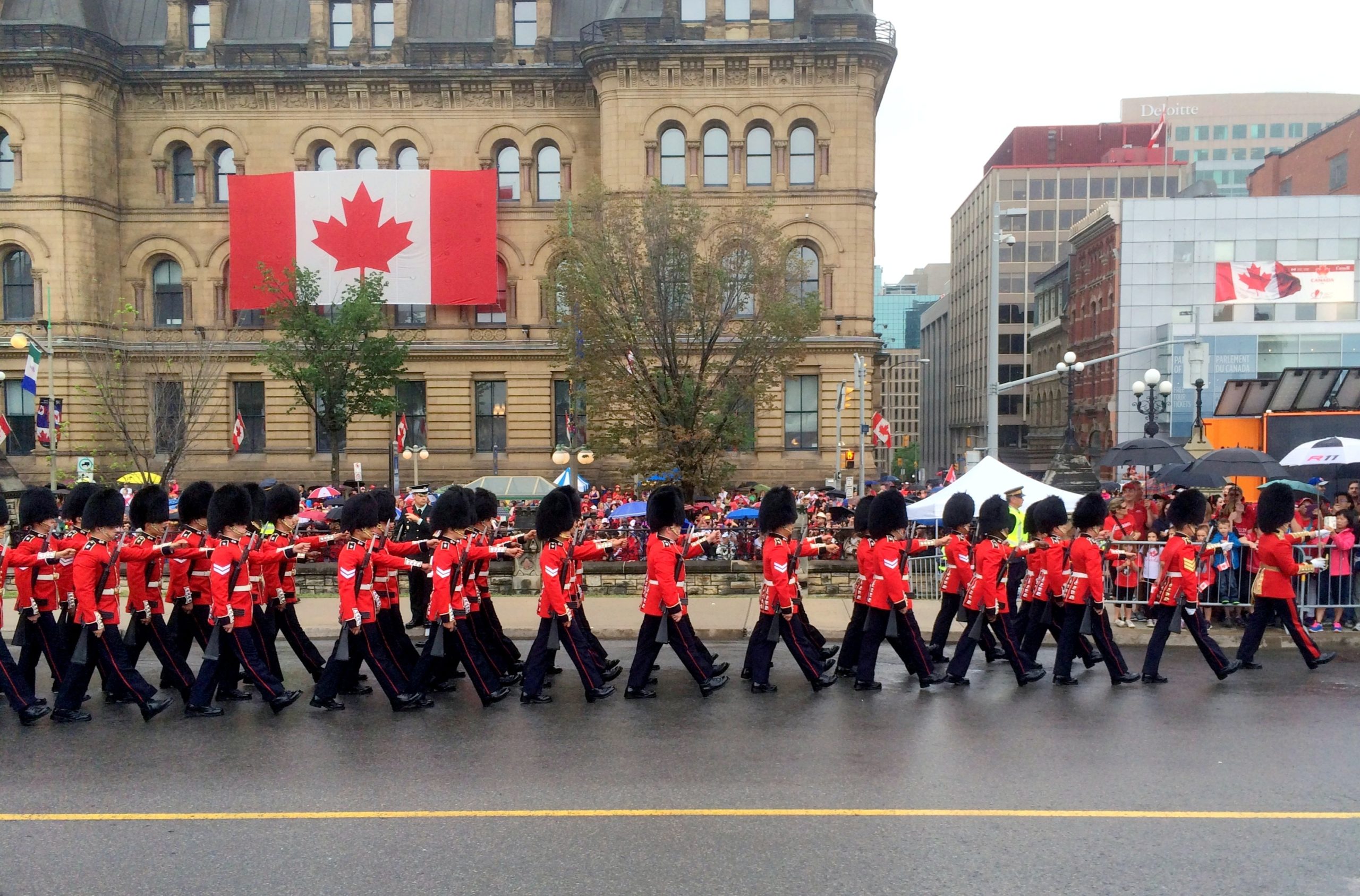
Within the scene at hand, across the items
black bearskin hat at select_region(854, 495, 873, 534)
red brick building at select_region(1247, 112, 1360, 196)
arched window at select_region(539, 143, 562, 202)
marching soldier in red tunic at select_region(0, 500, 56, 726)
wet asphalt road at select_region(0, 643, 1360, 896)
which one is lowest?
wet asphalt road at select_region(0, 643, 1360, 896)

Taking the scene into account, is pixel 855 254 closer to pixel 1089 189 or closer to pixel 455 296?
pixel 455 296

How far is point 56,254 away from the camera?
125 feet

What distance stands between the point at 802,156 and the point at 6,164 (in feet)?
94.4

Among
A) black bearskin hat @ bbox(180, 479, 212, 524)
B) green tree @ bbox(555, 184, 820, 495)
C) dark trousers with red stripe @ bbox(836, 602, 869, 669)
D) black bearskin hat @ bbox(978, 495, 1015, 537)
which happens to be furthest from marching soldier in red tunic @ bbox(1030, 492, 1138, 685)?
green tree @ bbox(555, 184, 820, 495)

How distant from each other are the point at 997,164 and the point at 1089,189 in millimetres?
9911

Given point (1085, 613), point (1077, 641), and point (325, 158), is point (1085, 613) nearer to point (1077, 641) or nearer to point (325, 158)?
point (1077, 641)

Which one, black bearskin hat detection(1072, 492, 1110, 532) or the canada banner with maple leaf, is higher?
the canada banner with maple leaf

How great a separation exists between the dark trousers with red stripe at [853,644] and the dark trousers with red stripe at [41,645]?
7528mm

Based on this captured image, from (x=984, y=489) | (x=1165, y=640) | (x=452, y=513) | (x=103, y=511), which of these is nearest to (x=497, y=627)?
(x=452, y=513)

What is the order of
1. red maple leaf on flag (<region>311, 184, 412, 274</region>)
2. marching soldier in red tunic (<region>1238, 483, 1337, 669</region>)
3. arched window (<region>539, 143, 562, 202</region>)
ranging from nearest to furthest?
marching soldier in red tunic (<region>1238, 483, 1337, 669</region>), red maple leaf on flag (<region>311, 184, 412, 274</region>), arched window (<region>539, 143, 562, 202</region>)

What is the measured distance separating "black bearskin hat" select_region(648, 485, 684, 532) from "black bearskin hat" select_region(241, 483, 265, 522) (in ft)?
13.2

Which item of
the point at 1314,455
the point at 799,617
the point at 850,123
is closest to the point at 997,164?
the point at 850,123

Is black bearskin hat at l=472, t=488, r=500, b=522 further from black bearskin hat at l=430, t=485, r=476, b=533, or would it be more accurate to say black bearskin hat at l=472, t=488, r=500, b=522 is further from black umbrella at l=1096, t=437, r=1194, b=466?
black umbrella at l=1096, t=437, r=1194, b=466

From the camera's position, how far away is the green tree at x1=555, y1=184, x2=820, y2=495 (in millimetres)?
23781
